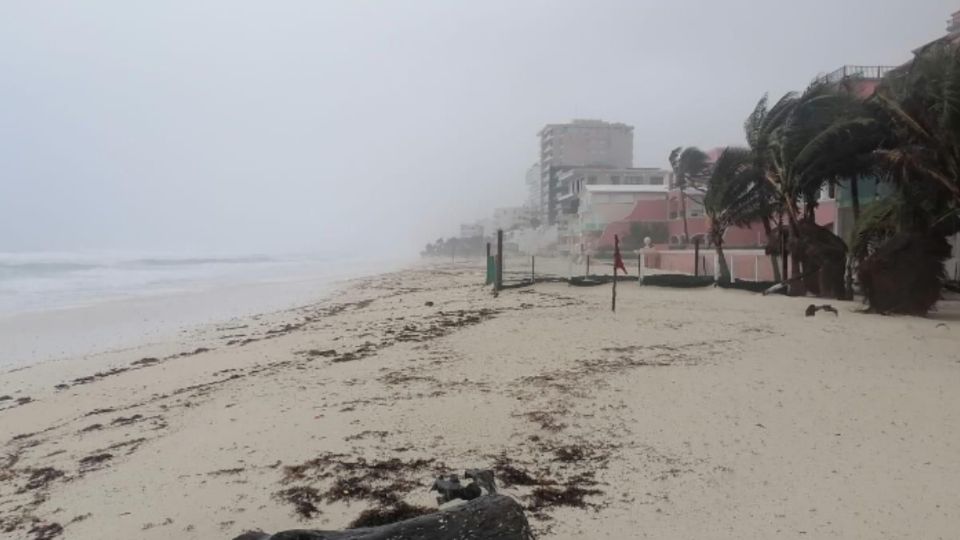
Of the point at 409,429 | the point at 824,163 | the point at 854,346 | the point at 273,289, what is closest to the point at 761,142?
the point at 824,163

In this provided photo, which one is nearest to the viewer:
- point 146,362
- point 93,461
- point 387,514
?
point 387,514

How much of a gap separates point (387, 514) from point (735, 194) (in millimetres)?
19051

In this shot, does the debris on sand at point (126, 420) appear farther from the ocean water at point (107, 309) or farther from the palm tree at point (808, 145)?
the palm tree at point (808, 145)

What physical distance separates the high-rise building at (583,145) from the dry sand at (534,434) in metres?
117

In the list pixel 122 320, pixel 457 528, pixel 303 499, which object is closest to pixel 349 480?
pixel 303 499

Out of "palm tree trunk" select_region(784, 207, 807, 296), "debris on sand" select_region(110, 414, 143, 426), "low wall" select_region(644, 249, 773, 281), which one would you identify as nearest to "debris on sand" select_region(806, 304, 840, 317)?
"palm tree trunk" select_region(784, 207, 807, 296)

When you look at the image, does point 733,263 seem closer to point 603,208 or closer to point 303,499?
point 303,499

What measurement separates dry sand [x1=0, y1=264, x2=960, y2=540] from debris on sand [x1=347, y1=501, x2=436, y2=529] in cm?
10

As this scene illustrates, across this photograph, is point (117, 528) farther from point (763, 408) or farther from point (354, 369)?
point (763, 408)

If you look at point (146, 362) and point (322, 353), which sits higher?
point (322, 353)

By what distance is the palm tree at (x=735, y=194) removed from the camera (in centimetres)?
1920

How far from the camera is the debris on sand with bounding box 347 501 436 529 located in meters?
3.49

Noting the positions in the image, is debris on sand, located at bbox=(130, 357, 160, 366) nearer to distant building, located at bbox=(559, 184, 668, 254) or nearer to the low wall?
the low wall

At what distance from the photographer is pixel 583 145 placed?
13062 centimetres
